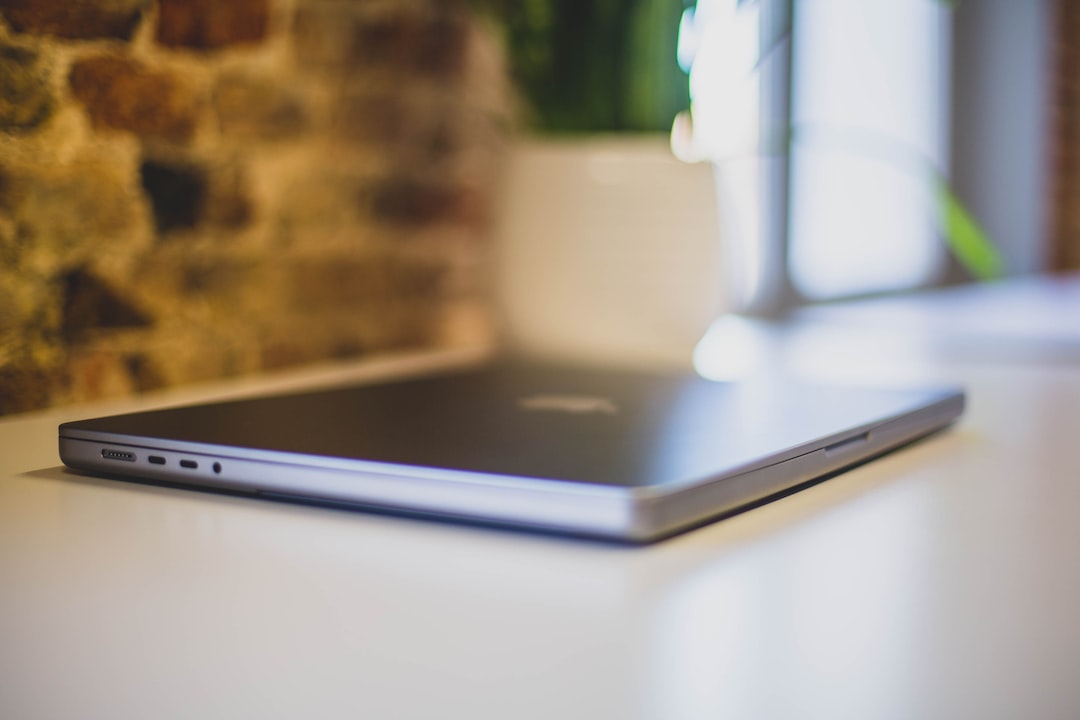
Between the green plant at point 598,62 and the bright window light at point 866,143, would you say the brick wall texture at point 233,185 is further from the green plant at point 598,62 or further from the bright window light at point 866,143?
the bright window light at point 866,143

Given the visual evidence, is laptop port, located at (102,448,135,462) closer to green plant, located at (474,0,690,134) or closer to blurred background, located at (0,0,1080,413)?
blurred background, located at (0,0,1080,413)

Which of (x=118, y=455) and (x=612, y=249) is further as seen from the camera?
(x=612, y=249)

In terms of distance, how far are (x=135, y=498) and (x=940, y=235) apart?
3546 mm

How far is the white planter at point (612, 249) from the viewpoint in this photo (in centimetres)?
126

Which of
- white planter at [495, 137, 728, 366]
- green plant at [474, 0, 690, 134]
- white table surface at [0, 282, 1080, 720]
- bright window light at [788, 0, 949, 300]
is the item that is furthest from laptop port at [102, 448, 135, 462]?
bright window light at [788, 0, 949, 300]

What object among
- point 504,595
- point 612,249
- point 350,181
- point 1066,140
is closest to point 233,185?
point 350,181

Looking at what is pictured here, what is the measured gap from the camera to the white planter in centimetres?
126

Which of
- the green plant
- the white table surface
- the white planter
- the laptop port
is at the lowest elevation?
the white table surface

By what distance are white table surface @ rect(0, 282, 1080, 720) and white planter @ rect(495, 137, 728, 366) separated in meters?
0.65

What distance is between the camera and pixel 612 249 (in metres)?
1.26

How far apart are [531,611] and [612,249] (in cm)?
88

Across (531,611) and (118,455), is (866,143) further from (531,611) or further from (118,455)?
(531,611)

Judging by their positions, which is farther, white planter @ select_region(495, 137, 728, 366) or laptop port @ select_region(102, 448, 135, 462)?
white planter @ select_region(495, 137, 728, 366)

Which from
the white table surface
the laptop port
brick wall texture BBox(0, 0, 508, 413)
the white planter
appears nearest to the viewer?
the white table surface
